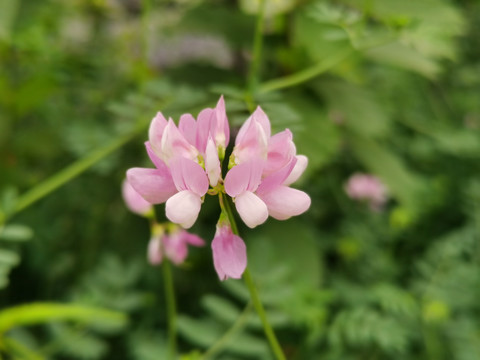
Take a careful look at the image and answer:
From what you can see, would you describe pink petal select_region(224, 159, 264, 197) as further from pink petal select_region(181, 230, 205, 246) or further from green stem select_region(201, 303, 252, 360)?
green stem select_region(201, 303, 252, 360)

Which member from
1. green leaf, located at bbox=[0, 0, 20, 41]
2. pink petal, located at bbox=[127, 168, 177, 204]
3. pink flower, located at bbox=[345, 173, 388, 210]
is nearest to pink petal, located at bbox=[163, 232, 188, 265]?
pink petal, located at bbox=[127, 168, 177, 204]

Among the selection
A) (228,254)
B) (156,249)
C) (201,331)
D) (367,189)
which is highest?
(228,254)

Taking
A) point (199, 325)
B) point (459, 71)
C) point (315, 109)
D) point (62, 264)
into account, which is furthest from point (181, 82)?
point (459, 71)

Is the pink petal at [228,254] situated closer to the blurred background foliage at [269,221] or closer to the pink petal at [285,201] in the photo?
the pink petal at [285,201]

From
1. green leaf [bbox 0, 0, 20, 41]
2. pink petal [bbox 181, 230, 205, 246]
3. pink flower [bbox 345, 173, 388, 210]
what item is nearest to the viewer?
pink petal [bbox 181, 230, 205, 246]

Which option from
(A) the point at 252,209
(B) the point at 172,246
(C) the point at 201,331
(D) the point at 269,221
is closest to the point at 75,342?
(C) the point at 201,331

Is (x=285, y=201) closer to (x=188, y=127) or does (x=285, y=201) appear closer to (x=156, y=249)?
(x=188, y=127)
